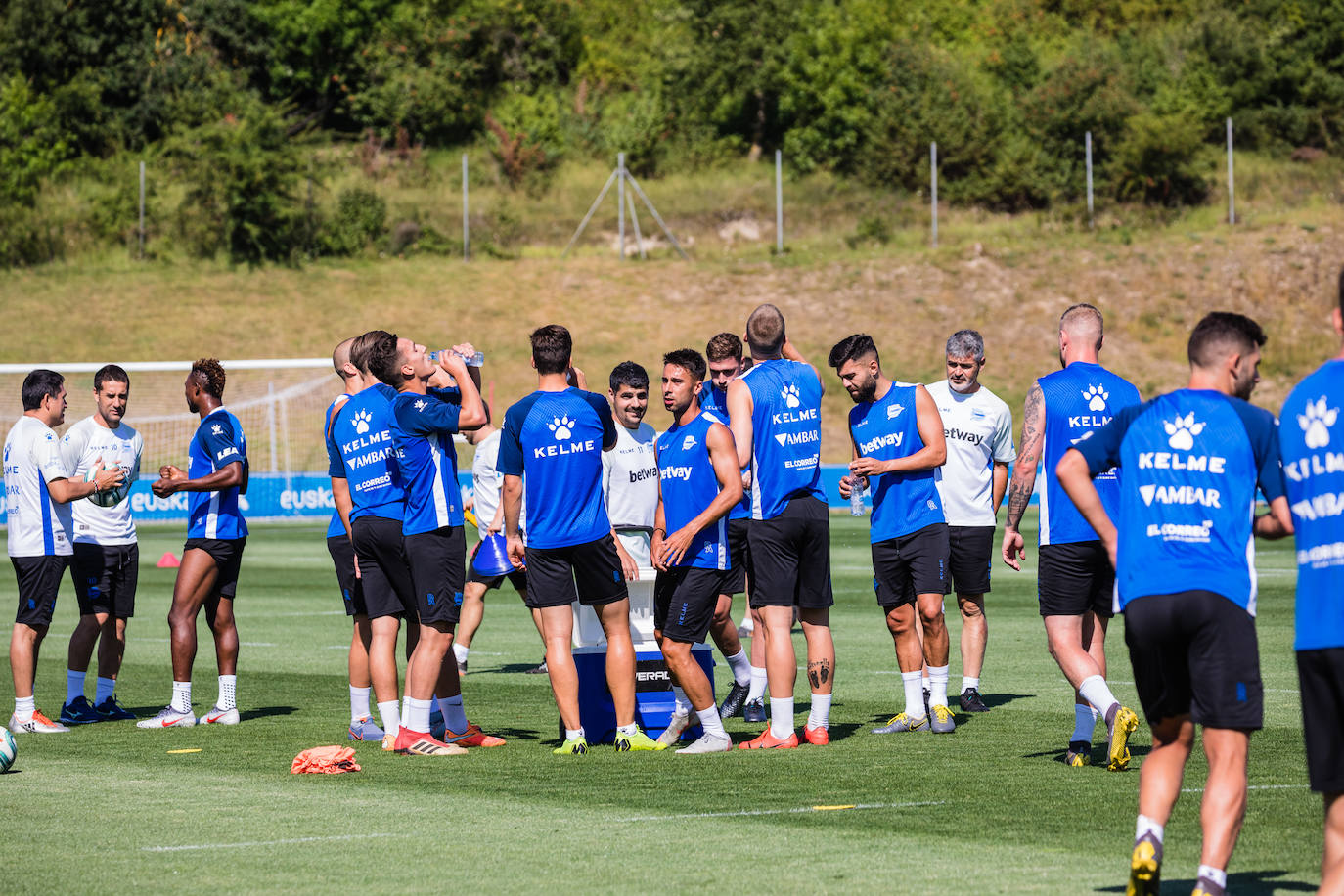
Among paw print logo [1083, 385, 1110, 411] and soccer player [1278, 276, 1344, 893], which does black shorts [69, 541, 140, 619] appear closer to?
paw print logo [1083, 385, 1110, 411]

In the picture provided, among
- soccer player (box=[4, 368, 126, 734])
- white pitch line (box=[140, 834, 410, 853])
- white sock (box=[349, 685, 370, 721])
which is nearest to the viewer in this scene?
white pitch line (box=[140, 834, 410, 853])

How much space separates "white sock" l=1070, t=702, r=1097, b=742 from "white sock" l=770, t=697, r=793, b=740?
1.49 m

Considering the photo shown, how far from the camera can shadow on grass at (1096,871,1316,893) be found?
18.2 ft

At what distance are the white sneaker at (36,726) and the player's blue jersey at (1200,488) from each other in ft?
24.0

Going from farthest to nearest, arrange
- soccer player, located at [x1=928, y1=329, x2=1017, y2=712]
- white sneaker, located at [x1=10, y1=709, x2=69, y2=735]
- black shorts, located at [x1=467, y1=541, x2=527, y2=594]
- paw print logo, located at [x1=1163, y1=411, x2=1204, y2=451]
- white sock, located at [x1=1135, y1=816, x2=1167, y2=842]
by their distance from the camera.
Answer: black shorts, located at [x1=467, y1=541, x2=527, y2=594] → soccer player, located at [x1=928, y1=329, x2=1017, y2=712] → white sneaker, located at [x1=10, y1=709, x2=69, y2=735] → paw print logo, located at [x1=1163, y1=411, x2=1204, y2=451] → white sock, located at [x1=1135, y1=816, x2=1167, y2=842]

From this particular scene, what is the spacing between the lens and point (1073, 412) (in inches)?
323

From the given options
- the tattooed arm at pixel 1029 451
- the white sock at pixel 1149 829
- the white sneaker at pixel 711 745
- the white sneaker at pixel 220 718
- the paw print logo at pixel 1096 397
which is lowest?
the white sneaker at pixel 220 718

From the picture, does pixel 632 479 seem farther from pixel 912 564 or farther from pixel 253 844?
pixel 253 844

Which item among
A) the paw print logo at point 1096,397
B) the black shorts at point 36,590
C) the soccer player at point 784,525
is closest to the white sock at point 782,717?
the soccer player at point 784,525

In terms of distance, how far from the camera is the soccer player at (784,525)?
9.02m

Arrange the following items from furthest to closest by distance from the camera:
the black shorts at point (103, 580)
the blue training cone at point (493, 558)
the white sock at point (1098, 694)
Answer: the blue training cone at point (493, 558)
the black shorts at point (103, 580)
the white sock at point (1098, 694)

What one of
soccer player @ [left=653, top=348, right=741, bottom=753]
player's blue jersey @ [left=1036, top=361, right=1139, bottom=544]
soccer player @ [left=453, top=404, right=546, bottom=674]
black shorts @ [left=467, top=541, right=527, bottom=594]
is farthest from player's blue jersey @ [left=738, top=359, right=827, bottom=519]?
soccer player @ [left=453, top=404, right=546, bottom=674]

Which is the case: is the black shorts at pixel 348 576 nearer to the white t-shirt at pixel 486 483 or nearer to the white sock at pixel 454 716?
the white sock at pixel 454 716

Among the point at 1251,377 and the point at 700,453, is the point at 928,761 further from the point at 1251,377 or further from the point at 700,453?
the point at 1251,377
